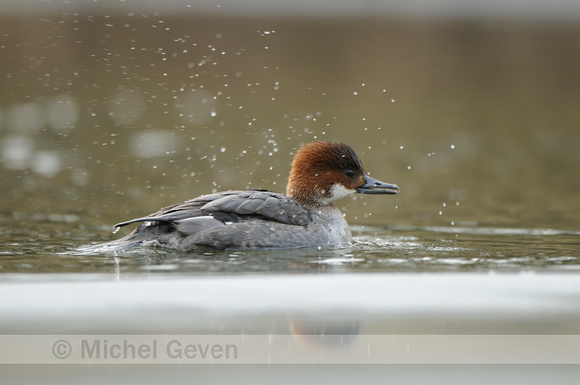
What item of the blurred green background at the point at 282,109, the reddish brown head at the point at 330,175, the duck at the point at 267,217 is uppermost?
the blurred green background at the point at 282,109

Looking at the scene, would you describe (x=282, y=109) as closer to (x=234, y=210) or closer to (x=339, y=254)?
(x=234, y=210)

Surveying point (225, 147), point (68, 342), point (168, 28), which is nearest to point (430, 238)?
point (68, 342)

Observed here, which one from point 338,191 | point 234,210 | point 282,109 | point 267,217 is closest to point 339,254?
point 267,217

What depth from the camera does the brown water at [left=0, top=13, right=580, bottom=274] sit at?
262 inches

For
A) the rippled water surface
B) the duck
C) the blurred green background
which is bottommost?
the rippled water surface

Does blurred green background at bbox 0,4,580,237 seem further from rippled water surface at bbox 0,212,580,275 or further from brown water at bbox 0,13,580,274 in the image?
rippled water surface at bbox 0,212,580,275

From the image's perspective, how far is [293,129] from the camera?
11.6 m

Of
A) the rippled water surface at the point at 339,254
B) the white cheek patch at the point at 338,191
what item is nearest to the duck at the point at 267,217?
the white cheek patch at the point at 338,191

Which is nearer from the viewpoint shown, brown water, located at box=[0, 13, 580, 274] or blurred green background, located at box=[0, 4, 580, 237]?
brown water, located at box=[0, 13, 580, 274]

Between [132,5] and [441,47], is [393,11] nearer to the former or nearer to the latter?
[441,47]

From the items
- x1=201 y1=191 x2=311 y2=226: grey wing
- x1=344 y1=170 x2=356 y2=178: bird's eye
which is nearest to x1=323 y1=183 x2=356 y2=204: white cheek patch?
x1=344 y1=170 x2=356 y2=178: bird's eye

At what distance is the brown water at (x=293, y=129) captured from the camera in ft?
21.9

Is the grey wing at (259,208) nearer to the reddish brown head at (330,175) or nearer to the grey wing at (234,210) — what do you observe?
the grey wing at (234,210)

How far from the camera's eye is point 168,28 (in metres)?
18.0
